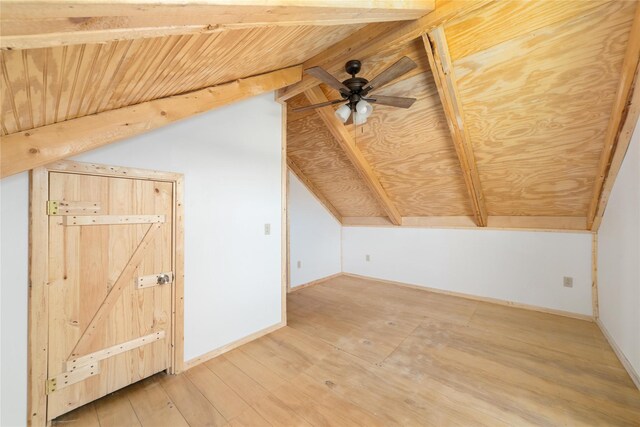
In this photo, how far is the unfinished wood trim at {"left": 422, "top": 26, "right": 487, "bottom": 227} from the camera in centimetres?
190

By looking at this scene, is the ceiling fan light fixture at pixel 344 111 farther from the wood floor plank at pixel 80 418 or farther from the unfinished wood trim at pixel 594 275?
the unfinished wood trim at pixel 594 275

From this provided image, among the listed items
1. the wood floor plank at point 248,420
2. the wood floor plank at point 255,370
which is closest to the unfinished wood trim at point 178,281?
the wood floor plank at point 255,370

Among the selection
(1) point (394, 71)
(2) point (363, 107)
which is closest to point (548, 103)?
(1) point (394, 71)

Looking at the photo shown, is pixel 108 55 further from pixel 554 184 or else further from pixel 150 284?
pixel 554 184

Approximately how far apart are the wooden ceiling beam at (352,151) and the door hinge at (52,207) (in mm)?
2343

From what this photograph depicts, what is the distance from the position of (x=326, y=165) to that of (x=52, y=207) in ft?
10.2

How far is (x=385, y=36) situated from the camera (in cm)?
188

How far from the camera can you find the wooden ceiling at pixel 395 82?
3.13 feet

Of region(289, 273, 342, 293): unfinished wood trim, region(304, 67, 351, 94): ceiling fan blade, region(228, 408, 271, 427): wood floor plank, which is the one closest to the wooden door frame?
region(228, 408, 271, 427): wood floor plank

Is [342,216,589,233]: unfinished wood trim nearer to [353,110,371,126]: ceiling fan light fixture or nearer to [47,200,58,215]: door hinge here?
[353,110,371,126]: ceiling fan light fixture

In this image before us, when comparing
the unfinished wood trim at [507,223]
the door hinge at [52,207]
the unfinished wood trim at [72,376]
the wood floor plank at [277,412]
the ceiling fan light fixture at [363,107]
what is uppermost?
the ceiling fan light fixture at [363,107]

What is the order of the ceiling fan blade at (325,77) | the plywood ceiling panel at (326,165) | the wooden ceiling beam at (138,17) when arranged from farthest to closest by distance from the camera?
the plywood ceiling panel at (326,165) < the ceiling fan blade at (325,77) < the wooden ceiling beam at (138,17)

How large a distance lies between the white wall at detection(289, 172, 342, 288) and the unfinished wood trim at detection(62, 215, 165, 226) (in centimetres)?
246

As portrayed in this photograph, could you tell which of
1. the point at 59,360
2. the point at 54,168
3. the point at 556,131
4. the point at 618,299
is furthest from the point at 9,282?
the point at 618,299
